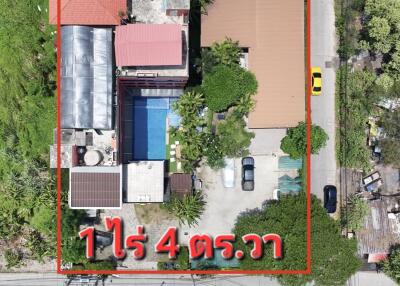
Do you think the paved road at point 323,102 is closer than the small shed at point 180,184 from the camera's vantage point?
No

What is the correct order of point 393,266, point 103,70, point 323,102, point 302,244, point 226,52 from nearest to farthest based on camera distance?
point 103,70 < point 302,244 < point 226,52 < point 393,266 < point 323,102

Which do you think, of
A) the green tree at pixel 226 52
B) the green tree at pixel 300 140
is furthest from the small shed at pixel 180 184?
the green tree at pixel 226 52

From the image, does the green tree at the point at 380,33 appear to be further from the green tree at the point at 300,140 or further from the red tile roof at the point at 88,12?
the red tile roof at the point at 88,12

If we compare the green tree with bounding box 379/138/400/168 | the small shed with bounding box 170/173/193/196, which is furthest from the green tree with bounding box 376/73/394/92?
the small shed with bounding box 170/173/193/196

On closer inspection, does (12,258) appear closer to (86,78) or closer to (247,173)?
(86,78)

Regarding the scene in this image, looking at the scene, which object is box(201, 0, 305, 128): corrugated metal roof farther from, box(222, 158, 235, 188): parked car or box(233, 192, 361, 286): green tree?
box(233, 192, 361, 286): green tree

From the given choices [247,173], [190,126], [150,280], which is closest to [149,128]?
[190,126]
